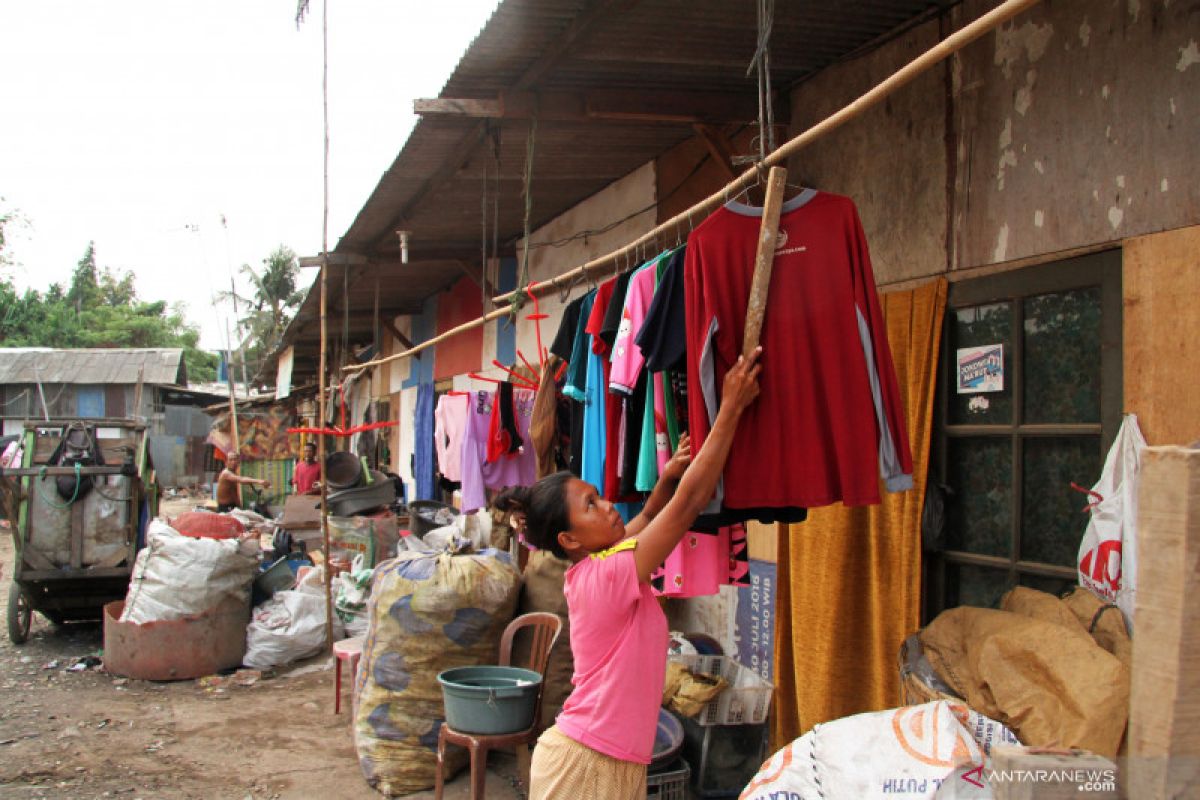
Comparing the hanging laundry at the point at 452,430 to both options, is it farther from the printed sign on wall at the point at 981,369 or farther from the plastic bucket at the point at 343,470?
the printed sign on wall at the point at 981,369

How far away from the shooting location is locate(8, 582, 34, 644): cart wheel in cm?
808

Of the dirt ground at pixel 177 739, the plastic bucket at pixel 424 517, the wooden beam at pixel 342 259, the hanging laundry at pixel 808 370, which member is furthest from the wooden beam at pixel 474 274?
the hanging laundry at pixel 808 370

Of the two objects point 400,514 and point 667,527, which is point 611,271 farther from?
point 400,514

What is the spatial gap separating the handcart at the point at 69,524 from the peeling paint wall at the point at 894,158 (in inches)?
284

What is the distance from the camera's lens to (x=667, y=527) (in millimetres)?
2373

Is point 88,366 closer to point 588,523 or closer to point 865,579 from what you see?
point 865,579

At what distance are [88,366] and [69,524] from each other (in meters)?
24.4

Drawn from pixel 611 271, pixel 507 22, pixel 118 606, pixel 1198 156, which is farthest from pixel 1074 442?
pixel 118 606

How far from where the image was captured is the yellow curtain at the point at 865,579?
379 centimetres

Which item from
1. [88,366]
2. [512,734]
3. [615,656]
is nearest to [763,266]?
[615,656]

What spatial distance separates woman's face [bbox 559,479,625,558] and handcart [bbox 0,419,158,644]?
23.4ft

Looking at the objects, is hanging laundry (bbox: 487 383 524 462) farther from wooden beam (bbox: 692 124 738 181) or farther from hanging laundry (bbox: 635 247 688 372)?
hanging laundry (bbox: 635 247 688 372)

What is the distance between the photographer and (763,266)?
2.53 meters

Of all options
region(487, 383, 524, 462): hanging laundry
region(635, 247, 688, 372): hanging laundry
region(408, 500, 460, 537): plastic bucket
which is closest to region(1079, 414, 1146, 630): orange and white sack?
region(635, 247, 688, 372): hanging laundry
